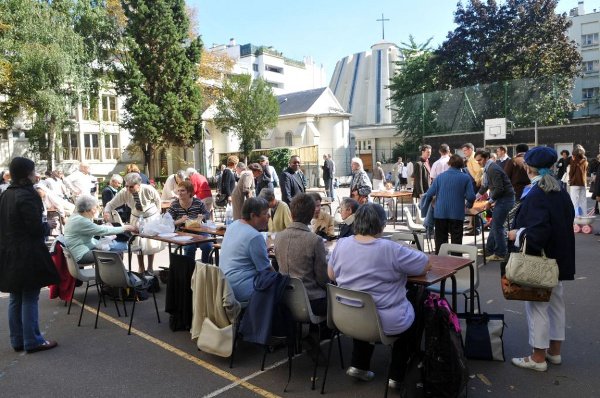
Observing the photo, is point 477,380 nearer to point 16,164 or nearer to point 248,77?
point 16,164

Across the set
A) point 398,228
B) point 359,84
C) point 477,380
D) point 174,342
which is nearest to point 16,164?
point 174,342

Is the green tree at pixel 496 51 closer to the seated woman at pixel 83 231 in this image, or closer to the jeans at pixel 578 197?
the jeans at pixel 578 197

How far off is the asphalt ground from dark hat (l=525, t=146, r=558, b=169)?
163 cm

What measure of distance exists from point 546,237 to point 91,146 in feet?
121

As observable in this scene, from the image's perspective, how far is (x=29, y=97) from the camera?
81.9 ft

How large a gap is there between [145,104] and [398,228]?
2127 centimetres

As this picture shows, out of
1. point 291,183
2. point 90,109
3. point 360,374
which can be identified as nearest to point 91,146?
point 90,109

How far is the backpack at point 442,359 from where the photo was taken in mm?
3193

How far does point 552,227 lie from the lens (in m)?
3.61

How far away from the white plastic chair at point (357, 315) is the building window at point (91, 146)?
36.1 meters

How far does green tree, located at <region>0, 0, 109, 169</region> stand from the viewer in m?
23.4

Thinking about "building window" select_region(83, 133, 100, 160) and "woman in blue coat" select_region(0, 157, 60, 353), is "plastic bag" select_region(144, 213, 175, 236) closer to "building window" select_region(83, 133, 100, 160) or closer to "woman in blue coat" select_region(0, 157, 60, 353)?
"woman in blue coat" select_region(0, 157, 60, 353)

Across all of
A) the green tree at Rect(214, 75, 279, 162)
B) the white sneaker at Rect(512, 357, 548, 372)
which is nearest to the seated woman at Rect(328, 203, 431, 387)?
the white sneaker at Rect(512, 357, 548, 372)

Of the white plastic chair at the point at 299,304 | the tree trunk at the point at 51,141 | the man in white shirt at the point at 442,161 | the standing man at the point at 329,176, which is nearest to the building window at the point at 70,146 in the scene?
the tree trunk at the point at 51,141
